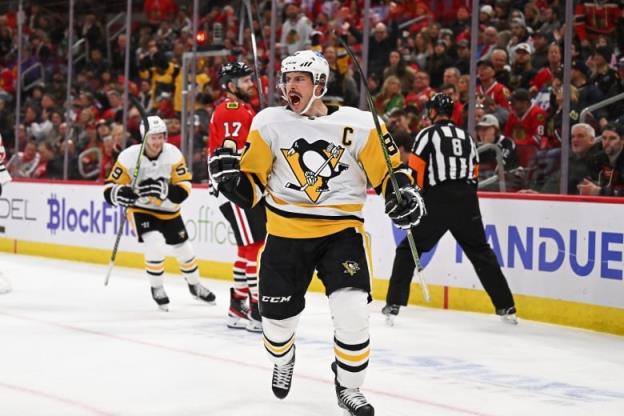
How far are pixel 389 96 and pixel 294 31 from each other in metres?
1.61

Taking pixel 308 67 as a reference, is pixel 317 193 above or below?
below

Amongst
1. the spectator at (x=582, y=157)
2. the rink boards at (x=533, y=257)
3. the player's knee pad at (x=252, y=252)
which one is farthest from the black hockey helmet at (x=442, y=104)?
the player's knee pad at (x=252, y=252)

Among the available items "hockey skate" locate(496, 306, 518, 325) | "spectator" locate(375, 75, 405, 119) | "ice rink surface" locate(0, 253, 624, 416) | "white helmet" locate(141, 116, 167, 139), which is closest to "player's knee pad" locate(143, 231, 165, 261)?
"ice rink surface" locate(0, 253, 624, 416)

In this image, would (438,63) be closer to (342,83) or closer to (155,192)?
(342,83)

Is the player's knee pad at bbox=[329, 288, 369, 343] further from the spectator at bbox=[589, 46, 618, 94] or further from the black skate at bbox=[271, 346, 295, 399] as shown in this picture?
the spectator at bbox=[589, 46, 618, 94]

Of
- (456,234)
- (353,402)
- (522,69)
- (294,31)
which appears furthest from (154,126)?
(294,31)

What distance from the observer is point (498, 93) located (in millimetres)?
7734

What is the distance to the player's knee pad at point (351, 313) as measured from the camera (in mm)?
3625

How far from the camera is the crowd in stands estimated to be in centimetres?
708

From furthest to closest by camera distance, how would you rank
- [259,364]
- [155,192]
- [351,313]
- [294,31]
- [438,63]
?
[294,31] < [438,63] < [155,192] < [259,364] < [351,313]

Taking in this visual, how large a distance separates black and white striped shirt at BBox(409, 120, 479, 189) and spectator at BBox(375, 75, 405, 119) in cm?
238

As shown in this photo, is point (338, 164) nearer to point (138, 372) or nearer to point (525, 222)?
point (138, 372)

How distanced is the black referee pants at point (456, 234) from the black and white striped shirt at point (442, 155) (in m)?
0.06

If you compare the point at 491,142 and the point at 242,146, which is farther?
the point at 491,142
